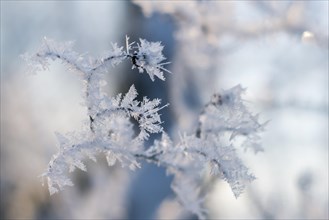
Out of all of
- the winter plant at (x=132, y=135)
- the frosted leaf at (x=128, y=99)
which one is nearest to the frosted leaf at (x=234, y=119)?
the winter plant at (x=132, y=135)

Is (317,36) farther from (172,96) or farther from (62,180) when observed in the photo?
(172,96)

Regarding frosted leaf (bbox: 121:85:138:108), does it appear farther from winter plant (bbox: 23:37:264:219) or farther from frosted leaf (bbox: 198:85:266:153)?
frosted leaf (bbox: 198:85:266:153)

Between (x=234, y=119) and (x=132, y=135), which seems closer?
(x=132, y=135)

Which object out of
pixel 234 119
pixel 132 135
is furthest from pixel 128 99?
pixel 234 119

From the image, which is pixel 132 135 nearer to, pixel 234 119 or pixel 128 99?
pixel 128 99

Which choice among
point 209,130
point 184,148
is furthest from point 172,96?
point 184,148

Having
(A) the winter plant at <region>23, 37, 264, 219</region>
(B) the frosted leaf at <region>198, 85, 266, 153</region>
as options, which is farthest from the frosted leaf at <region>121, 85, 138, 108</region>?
(B) the frosted leaf at <region>198, 85, 266, 153</region>

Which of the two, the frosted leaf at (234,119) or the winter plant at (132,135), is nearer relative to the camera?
the winter plant at (132,135)

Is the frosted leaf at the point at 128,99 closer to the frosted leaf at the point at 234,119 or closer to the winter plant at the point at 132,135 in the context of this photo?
the winter plant at the point at 132,135
